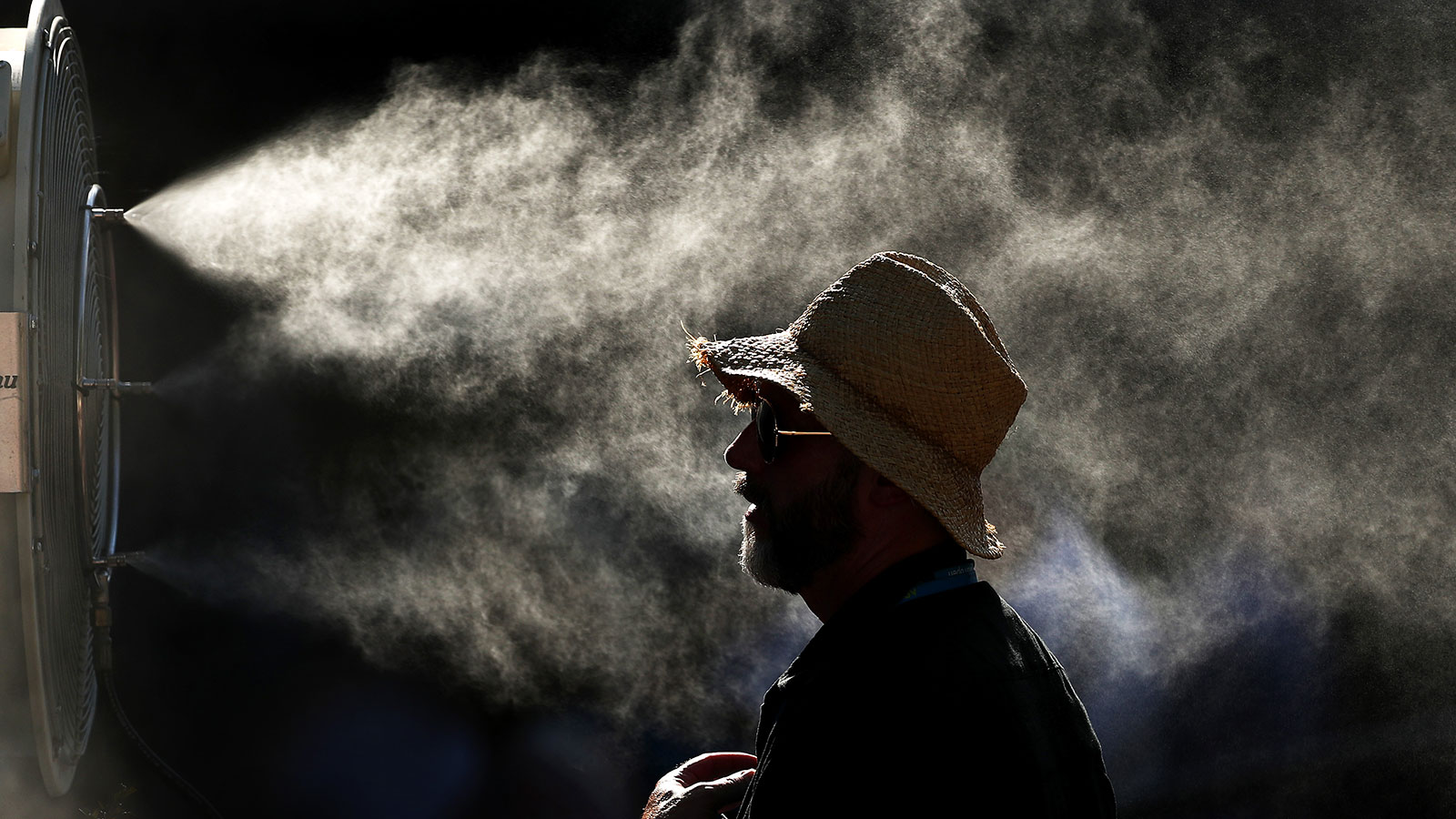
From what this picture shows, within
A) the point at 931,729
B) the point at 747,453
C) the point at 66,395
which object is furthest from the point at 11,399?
the point at 931,729

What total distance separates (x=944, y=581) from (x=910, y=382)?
0.98ft

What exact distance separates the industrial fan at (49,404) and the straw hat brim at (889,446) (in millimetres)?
1783

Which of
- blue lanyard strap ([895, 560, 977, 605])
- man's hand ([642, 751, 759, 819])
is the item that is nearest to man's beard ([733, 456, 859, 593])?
blue lanyard strap ([895, 560, 977, 605])

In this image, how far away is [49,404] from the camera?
2717 mm

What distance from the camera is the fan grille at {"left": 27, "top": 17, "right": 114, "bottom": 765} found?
263 cm

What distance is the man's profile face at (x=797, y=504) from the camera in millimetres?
1661

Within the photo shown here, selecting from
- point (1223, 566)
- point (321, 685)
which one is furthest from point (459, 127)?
point (1223, 566)

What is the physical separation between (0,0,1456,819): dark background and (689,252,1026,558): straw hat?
256cm

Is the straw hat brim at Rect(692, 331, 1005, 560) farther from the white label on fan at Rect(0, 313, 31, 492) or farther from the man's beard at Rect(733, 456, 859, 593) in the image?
the white label on fan at Rect(0, 313, 31, 492)

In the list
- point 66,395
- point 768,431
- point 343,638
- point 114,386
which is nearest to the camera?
point 768,431

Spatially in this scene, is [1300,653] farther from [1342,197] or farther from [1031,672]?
[1031,672]

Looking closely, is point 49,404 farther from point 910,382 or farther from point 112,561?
point 910,382

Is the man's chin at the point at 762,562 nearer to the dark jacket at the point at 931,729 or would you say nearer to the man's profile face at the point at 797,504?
the man's profile face at the point at 797,504

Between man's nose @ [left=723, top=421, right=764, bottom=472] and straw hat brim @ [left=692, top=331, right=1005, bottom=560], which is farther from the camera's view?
man's nose @ [left=723, top=421, right=764, bottom=472]
